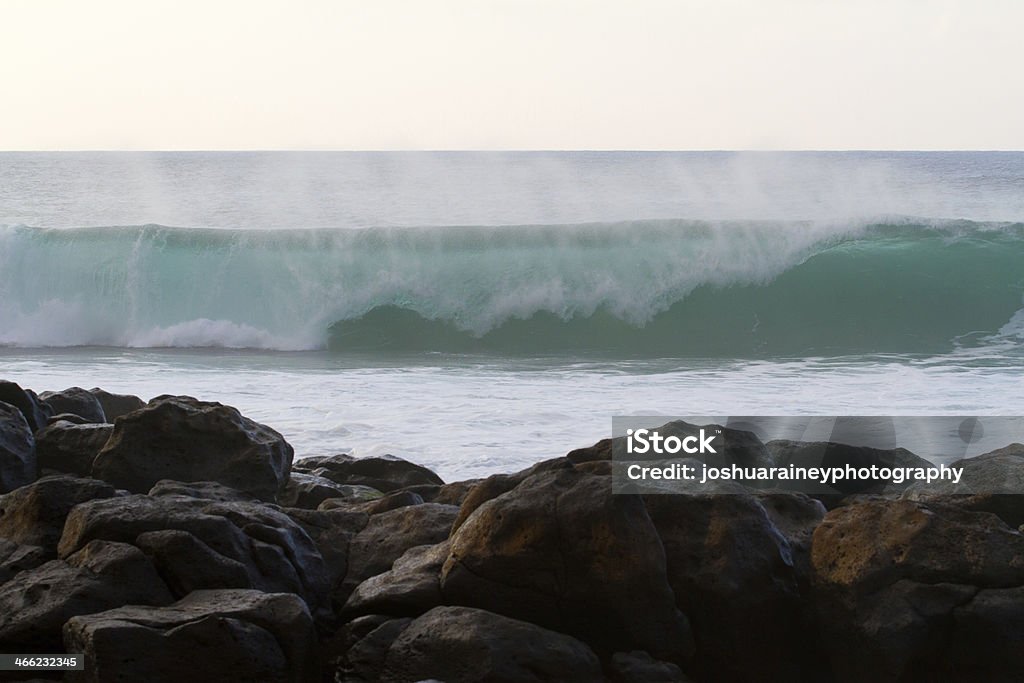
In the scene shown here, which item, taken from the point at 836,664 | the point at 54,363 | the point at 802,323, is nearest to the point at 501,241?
the point at 802,323

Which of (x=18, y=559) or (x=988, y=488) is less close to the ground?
(x=988, y=488)

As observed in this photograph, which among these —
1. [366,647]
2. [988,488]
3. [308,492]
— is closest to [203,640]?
[366,647]

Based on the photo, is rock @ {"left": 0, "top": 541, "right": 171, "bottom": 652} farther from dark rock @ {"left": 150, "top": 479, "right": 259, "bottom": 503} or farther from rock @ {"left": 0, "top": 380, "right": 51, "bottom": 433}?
rock @ {"left": 0, "top": 380, "right": 51, "bottom": 433}

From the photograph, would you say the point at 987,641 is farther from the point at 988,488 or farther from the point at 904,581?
the point at 988,488

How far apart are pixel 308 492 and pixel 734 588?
234cm

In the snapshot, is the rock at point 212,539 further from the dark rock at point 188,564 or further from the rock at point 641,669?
the rock at point 641,669

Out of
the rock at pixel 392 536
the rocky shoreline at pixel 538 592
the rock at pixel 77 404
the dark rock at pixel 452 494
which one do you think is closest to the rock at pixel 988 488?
the rocky shoreline at pixel 538 592

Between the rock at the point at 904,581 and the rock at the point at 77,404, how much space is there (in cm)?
413

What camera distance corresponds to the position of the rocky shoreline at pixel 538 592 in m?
3.42

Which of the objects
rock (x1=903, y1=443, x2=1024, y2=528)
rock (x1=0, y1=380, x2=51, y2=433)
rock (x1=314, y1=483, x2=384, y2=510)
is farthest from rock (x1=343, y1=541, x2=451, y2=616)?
rock (x1=0, y1=380, x2=51, y2=433)

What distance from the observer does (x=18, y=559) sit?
12.7ft

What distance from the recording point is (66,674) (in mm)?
3326

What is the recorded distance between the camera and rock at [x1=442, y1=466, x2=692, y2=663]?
11.9 ft

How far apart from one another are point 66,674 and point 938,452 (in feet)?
18.0
